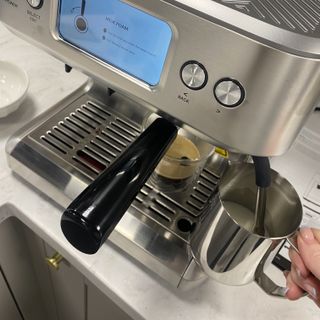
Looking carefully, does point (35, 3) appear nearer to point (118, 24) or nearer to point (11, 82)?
point (118, 24)

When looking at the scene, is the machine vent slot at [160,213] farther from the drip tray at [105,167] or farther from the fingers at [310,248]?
the fingers at [310,248]

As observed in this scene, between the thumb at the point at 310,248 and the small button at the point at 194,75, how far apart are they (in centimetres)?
16

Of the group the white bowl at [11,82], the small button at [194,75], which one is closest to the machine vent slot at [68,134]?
the white bowl at [11,82]

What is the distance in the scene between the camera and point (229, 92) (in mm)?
261

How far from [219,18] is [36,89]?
0.39 metres

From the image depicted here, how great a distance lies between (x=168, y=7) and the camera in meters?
0.26

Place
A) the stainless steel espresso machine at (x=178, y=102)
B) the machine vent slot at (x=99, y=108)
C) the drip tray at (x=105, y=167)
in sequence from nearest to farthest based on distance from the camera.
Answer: the stainless steel espresso machine at (x=178, y=102) → the drip tray at (x=105, y=167) → the machine vent slot at (x=99, y=108)

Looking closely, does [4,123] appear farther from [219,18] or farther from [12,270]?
[219,18]

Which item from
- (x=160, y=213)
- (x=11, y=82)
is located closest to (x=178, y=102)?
(x=160, y=213)

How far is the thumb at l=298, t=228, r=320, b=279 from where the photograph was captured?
32 centimetres

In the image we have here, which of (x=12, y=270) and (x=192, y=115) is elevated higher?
(x=192, y=115)

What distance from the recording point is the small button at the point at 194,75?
0.27 m

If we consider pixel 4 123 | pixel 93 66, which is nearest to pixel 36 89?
pixel 4 123

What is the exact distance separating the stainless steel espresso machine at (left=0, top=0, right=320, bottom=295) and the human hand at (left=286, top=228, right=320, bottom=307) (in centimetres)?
2
